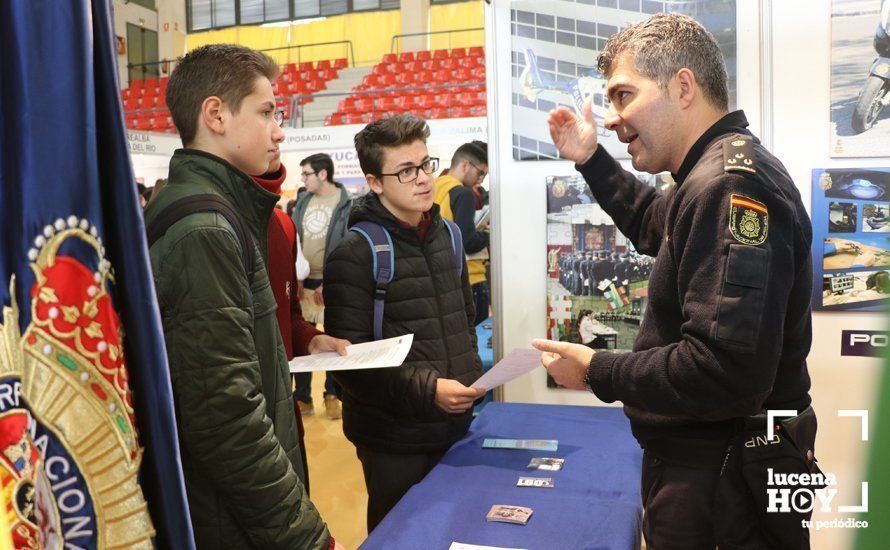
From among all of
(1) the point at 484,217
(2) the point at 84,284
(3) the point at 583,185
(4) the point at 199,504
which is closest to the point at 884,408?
(2) the point at 84,284

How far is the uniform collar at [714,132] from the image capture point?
4.52 feet

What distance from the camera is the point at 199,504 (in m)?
1.24

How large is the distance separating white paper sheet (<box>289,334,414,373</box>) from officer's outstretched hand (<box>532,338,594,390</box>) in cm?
35

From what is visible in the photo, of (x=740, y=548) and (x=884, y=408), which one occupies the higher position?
(x=884, y=408)

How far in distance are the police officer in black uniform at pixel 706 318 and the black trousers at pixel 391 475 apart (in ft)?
2.52

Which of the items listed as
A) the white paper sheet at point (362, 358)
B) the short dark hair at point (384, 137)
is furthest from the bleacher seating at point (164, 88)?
the white paper sheet at point (362, 358)

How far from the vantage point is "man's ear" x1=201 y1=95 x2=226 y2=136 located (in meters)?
1.36

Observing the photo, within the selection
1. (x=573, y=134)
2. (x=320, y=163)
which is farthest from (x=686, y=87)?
(x=320, y=163)

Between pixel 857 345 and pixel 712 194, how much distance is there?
1.56m

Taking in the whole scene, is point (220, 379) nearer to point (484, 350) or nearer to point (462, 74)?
point (484, 350)

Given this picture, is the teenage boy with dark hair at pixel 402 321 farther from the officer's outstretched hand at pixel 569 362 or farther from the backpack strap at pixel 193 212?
the backpack strap at pixel 193 212

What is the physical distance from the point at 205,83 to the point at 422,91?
36.2ft

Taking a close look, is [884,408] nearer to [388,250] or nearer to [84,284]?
[84,284]

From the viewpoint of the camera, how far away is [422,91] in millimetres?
12031
